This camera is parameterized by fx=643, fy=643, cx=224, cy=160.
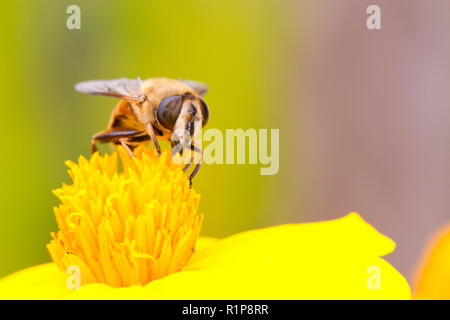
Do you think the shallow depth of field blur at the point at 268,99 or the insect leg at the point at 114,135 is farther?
the shallow depth of field blur at the point at 268,99

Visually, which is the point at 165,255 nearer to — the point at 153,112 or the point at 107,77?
the point at 153,112

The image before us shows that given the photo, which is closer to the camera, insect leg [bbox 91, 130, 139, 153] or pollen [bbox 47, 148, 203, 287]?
pollen [bbox 47, 148, 203, 287]

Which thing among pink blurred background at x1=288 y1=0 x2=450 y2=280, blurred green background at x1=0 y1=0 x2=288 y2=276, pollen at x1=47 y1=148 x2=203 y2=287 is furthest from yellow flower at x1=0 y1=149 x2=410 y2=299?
pink blurred background at x1=288 y1=0 x2=450 y2=280

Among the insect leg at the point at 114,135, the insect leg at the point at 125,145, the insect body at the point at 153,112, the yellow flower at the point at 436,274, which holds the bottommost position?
the yellow flower at the point at 436,274

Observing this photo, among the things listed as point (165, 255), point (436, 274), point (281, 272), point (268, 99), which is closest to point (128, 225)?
point (165, 255)

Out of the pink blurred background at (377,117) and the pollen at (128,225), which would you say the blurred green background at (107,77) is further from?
the pollen at (128,225)

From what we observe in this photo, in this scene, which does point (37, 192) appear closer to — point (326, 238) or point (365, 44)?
point (326, 238)

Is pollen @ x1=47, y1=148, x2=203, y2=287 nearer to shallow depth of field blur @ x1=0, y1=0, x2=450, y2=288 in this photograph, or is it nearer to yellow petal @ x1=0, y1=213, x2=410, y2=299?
yellow petal @ x1=0, y1=213, x2=410, y2=299

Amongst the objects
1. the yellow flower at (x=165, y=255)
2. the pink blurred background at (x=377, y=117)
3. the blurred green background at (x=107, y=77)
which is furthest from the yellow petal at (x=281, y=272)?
the pink blurred background at (x=377, y=117)
